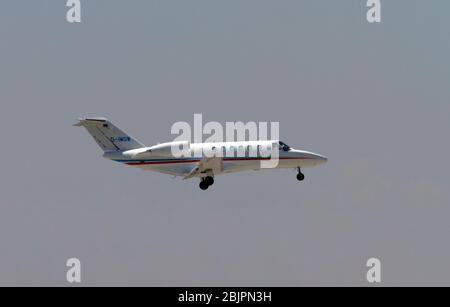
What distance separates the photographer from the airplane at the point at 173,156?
7862cm

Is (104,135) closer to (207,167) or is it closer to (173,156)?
(173,156)

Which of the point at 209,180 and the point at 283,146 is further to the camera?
the point at 283,146

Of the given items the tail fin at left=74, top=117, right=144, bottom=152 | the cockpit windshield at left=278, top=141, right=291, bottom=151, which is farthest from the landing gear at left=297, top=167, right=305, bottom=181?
the tail fin at left=74, top=117, right=144, bottom=152

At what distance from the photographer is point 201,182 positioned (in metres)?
79.1

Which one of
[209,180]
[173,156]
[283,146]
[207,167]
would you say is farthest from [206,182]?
[283,146]

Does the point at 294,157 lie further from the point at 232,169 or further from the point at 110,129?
the point at 110,129

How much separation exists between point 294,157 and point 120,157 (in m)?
11.0

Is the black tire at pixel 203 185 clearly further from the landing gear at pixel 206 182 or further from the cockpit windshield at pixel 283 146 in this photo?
the cockpit windshield at pixel 283 146

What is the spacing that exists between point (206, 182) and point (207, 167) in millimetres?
1026

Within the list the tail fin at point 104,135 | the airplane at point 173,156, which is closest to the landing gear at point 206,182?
the airplane at point 173,156

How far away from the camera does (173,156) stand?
78.8m

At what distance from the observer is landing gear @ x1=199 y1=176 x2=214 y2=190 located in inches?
3105
